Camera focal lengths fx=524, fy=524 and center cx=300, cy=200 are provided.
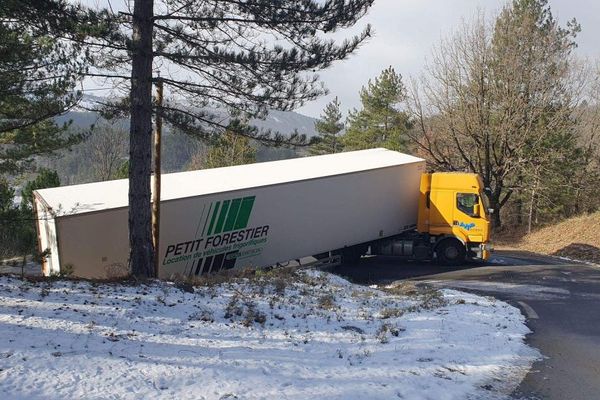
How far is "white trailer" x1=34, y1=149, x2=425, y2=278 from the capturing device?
35.6 feet

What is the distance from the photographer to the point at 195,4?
30.0 ft

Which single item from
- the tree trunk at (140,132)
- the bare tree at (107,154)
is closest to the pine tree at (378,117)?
the bare tree at (107,154)

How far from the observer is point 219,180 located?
14109 millimetres

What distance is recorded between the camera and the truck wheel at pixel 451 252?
60.3 ft

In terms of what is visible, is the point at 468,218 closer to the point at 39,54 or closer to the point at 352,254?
the point at 352,254

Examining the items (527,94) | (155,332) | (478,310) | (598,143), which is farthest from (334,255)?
(598,143)

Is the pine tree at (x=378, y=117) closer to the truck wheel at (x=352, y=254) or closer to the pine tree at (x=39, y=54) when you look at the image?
the truck wheel at (x=352, y=254)

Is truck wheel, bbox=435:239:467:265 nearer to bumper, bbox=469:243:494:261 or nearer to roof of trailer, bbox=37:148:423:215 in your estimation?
bumper, bbox=469:243:494:261

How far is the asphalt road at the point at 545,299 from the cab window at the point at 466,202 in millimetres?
1979

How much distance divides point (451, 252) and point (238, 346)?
13650 mm

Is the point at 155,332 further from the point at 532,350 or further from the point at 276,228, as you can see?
the point at 276,228

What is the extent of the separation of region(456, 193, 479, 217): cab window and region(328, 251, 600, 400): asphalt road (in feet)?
6.49

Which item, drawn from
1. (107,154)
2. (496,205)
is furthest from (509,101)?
(107,154)

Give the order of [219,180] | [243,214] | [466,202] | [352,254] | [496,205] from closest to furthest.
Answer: [243,214] → [219,180] → [466,202] → [352,254] → [496,205]
